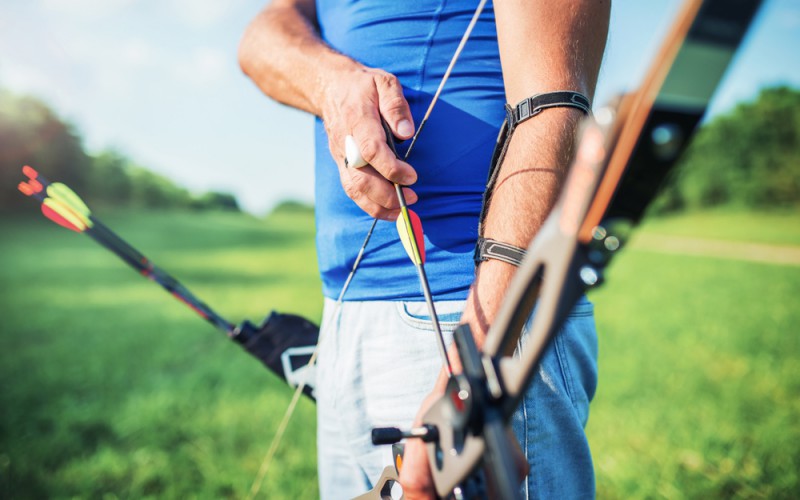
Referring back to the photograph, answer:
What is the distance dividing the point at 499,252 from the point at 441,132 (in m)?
0.38

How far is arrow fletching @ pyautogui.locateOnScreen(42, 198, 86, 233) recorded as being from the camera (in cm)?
161

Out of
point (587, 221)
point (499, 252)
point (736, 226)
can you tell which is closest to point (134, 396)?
point (499, 252)

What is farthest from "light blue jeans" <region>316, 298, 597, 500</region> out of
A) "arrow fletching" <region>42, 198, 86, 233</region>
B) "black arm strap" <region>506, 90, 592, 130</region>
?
"arrow fletching" <region>42, 198, 86, 233</region>

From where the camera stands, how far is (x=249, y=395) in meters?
4.99

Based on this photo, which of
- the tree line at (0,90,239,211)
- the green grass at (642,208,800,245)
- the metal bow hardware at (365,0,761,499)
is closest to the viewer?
the metal bow hardware at (365,0,761,499)

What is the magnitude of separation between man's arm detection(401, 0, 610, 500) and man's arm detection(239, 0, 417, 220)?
21 centimetres

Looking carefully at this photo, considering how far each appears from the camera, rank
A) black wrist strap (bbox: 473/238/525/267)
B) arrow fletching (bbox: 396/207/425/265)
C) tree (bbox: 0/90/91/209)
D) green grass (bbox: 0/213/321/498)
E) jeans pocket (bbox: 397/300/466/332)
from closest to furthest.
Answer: black wrist strap (bbox: 473/238/525/267) → arrow fletching (bbox: 396/207/425/265) → jeans pocket (bbox: 397/300/466/332) → green grass (bbox: 0/213/321/498) → tree (bbox: 0/90/91/209)

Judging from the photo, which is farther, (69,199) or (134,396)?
(134,396)

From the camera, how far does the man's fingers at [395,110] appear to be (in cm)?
111

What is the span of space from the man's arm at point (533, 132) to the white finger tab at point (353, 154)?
0.88 feet

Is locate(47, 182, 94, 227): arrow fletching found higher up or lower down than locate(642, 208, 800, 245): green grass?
lower down

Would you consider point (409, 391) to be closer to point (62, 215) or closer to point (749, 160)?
point (62, 215)

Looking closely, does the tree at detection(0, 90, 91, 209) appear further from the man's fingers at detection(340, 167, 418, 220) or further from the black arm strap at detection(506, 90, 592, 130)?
the black arm strap at detection(506, 90, 592, 130)

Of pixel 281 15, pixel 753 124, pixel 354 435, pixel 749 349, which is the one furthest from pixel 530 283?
pixel 753 124
